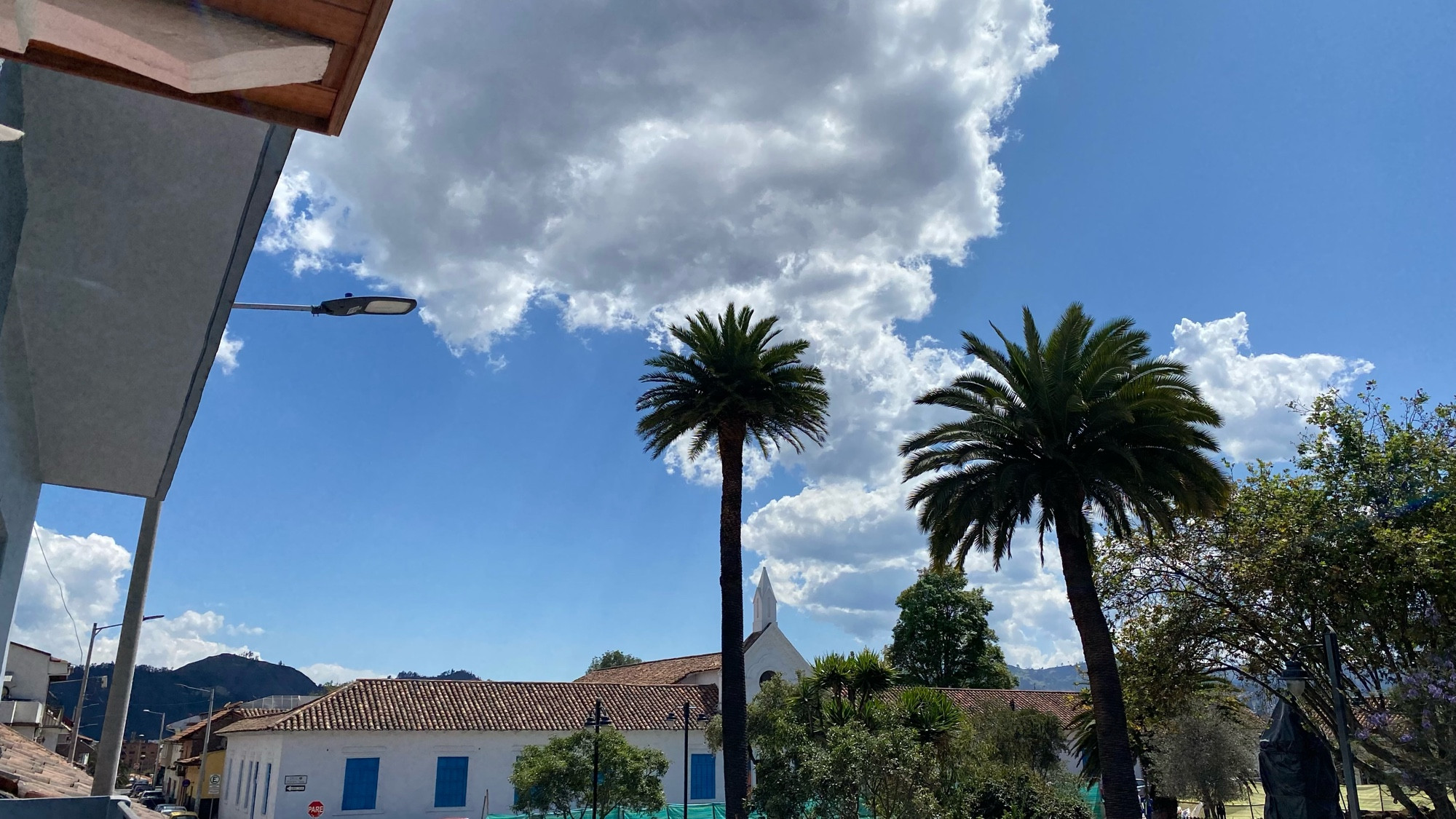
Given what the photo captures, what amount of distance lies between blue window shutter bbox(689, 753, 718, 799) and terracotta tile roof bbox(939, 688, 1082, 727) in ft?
39.0

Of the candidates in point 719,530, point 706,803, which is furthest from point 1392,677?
point 706,803

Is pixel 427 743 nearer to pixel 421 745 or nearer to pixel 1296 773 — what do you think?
pixel 421 745

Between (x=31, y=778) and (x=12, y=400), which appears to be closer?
(x=12, y=400)

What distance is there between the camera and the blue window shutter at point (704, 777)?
3975cm

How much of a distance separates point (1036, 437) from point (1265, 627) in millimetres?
7329

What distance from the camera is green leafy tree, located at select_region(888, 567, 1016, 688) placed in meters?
62.5

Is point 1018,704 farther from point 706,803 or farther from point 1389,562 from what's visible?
point 1389,562

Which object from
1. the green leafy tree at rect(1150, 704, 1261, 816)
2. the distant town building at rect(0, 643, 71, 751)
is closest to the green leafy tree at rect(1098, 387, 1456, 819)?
the green leafy tree at rect(1150, 704, 1261, 816)

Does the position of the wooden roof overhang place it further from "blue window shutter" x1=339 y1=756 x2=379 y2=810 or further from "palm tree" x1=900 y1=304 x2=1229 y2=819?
"blue window shutter" x1=339 y1=756 x2=379 y2=810

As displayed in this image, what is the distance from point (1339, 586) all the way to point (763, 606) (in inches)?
1412

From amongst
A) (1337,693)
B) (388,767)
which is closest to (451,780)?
(388,767)

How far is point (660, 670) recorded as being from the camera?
54375 millimetres

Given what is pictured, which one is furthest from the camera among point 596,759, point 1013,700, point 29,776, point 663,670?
point 663,670

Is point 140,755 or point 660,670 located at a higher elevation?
point 660,670
